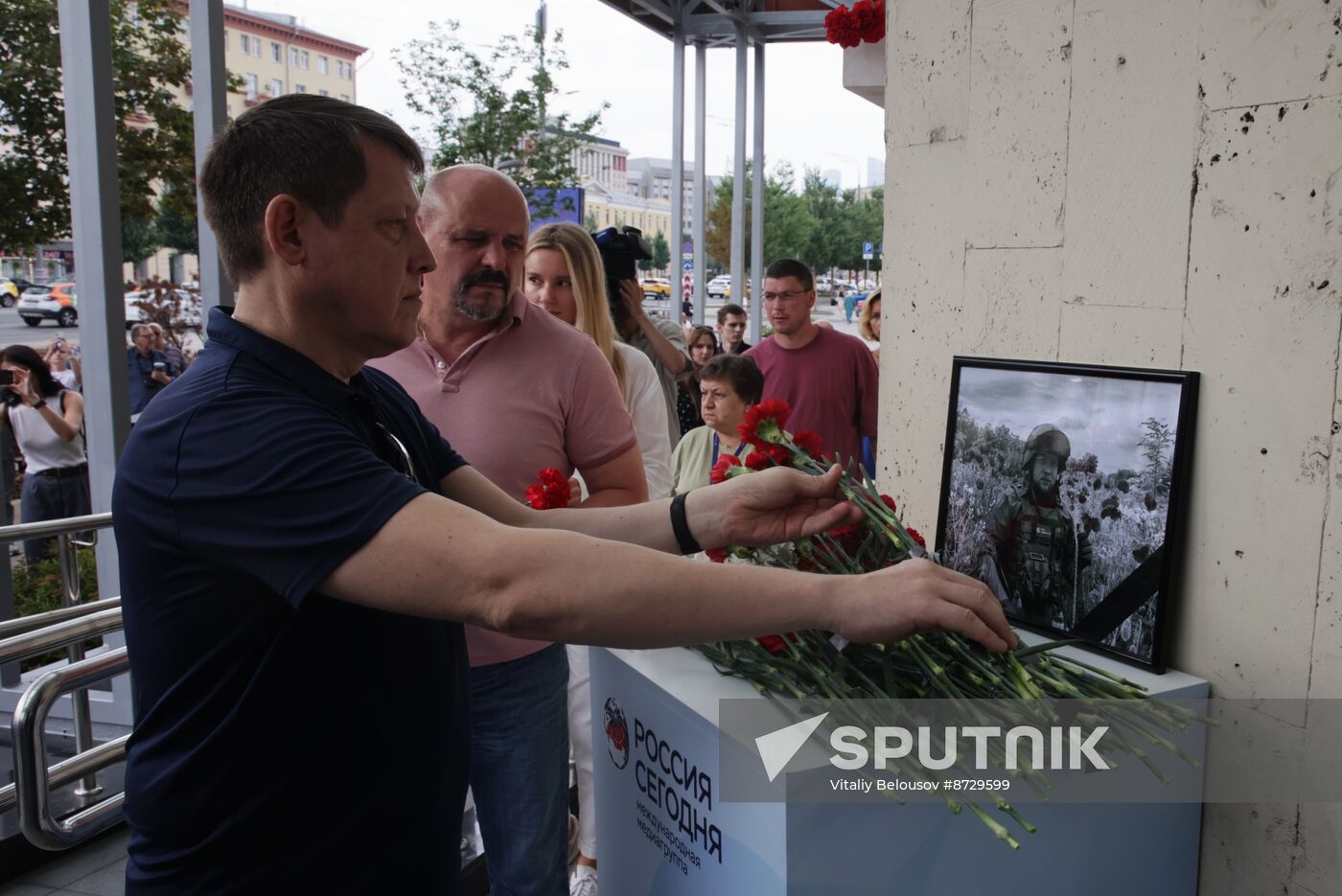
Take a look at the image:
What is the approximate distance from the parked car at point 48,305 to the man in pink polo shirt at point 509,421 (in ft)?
66.6

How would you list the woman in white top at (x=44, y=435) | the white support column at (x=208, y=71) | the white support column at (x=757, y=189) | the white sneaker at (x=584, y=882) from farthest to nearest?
the white support column at (x=757, y=189)
the woman in white top at (x=44, y=435)
the white support column at (x=208, y=71)
the white sneaker at (x=584, y=882)

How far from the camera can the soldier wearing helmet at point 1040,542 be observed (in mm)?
2090

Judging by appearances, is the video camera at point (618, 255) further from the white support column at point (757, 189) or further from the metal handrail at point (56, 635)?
the white support column at point (757, 189)

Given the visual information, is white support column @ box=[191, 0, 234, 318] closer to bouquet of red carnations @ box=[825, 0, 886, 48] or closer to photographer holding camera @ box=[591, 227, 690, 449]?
photographer holding camera @ box=[591, 227, 690, 449]

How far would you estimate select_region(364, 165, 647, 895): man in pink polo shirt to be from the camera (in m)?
2.11

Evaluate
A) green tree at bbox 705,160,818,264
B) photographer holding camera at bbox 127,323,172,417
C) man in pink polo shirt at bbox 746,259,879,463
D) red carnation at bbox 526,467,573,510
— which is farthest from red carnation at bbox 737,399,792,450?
green tree at bbox 705,160,818,264

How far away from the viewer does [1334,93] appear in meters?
1.68

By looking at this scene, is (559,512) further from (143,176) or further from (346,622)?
(143,176)

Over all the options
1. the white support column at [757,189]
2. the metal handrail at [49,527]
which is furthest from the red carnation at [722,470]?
the white support column at [757,189]

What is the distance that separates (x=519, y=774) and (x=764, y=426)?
35.3 inches

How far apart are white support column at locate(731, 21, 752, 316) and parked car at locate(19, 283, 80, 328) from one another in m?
14.0

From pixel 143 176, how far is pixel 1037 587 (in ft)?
15.6

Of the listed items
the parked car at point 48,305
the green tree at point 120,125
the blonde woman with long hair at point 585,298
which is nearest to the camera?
the blonde woman with long hair at point 585,298

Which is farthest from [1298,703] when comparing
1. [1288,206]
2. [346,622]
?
[346,622]
